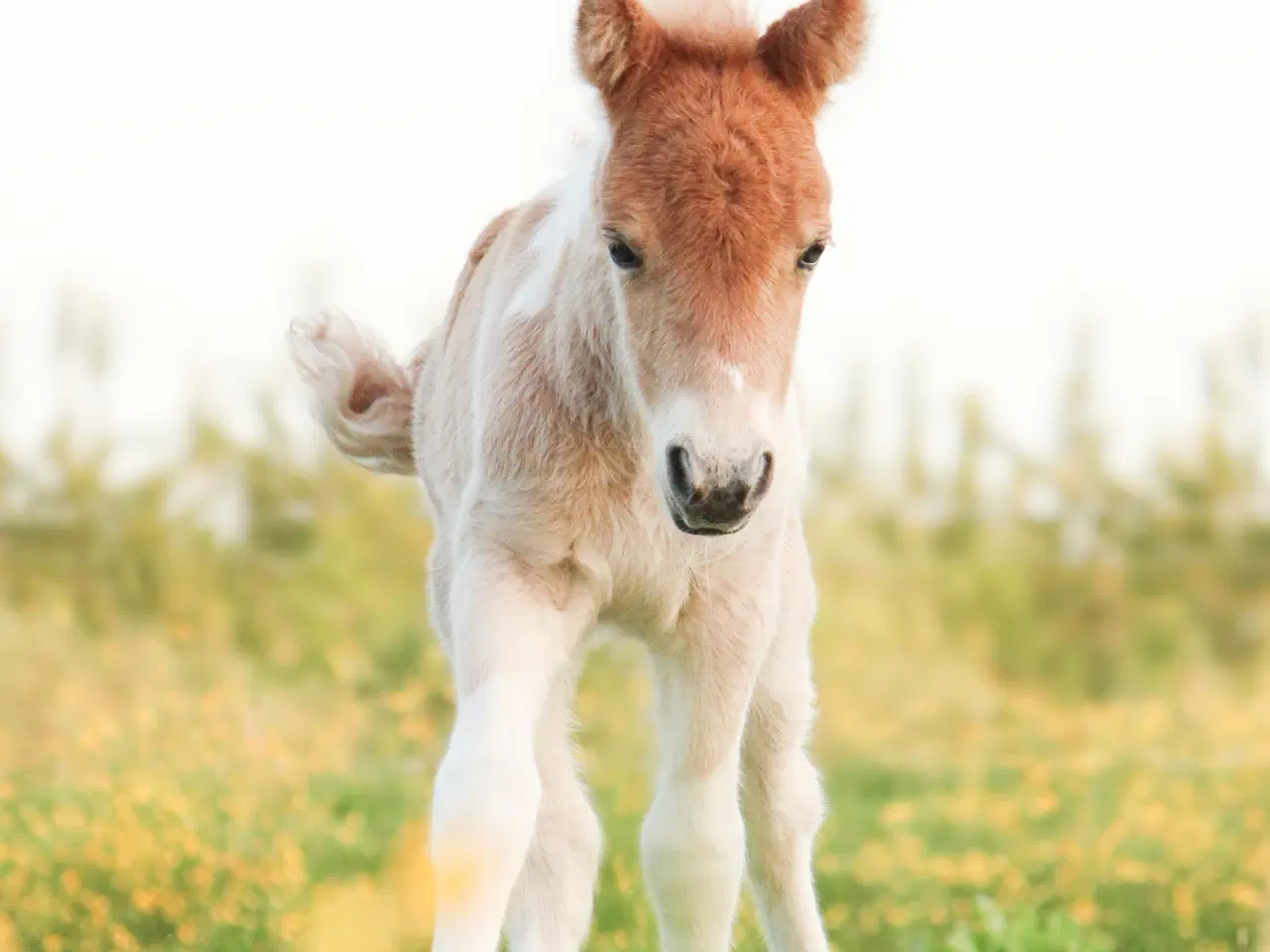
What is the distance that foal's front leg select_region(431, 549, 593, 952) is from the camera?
11.4 feet

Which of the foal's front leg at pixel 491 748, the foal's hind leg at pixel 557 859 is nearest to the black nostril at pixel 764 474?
the foal's front leg at pixel 491 748

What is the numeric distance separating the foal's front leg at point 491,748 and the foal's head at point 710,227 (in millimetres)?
597

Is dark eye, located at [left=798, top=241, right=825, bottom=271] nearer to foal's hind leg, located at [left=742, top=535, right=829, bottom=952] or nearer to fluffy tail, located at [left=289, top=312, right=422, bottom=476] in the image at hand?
foal's hind leg, located at [left=742, top=535, right=829, bottom=952]

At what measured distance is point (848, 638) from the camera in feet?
33.8

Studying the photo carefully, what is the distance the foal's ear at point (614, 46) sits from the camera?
3383mm

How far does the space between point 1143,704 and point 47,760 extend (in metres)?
6.53

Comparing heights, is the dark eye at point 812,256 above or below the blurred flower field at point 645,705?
above

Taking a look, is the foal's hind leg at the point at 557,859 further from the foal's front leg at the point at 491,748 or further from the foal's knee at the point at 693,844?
the foal's front leg at the point at 491,748

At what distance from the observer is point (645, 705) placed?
7.81 meters

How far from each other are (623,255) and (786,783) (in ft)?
5.85

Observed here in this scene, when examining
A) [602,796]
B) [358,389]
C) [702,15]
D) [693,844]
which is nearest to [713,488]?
[702,15]

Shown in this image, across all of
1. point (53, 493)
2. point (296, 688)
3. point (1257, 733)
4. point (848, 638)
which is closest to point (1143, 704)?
point (1257, 733)

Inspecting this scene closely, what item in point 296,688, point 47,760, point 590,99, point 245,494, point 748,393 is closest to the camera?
point 748,393

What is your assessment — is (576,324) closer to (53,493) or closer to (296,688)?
(296,688)
